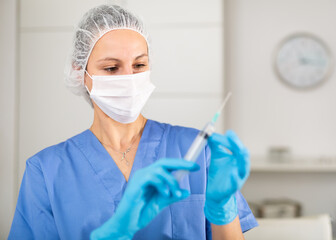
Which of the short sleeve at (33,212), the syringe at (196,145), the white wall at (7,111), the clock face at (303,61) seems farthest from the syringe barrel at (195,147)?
the clock face at (303,61)

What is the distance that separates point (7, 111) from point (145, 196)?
1.96 meters

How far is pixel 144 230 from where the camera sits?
1033mm

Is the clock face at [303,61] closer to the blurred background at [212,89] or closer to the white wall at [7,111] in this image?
the blurred background at [212,89]

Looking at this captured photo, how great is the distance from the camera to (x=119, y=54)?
3.49 ft

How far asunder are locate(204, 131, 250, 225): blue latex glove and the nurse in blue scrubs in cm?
2

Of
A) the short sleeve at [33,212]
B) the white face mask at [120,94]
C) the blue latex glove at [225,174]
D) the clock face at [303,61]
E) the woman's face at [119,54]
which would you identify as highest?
the clock face at [303,61]

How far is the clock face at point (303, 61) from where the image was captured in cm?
272

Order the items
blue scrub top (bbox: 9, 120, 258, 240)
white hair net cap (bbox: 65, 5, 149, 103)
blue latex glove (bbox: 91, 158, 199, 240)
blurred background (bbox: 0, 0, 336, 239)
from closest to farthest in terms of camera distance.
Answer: blue latex glove (bbox: 91, 158, 199, 240) → blue scrub top (bbox: 9, 120, 258, 240) → white hair net cap (bbox: 65, 5, 149, 103) → blurred background (bbox: 0, 0, 336, 239)

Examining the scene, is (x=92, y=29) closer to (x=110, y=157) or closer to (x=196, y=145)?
(x=110, y=157)

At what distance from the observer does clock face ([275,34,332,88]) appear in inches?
107

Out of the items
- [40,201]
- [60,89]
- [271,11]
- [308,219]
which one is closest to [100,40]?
[40,201]

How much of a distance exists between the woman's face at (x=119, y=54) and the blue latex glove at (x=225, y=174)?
40 cm

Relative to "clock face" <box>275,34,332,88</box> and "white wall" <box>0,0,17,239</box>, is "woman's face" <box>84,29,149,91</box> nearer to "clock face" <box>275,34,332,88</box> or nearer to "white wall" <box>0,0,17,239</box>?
"white wall" <box>0,0,17,239</box>

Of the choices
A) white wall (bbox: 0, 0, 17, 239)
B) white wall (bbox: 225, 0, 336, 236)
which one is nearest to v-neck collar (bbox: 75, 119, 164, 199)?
white wall (bbox: 0, 0, 17, 239)
